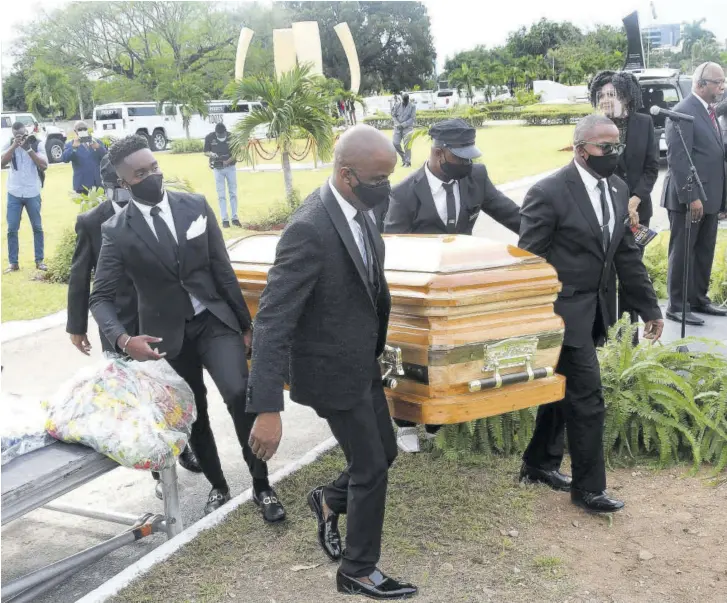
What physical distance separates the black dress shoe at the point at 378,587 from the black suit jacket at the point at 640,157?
390cm

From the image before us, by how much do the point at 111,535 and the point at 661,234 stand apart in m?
8.47

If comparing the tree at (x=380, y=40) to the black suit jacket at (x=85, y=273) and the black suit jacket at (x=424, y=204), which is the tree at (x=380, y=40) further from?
the black suit jacket at (x=85, y=273)

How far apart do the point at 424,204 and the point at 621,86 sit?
6.82 feet

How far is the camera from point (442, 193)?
4773mm

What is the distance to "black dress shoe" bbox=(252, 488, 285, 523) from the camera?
12.7 ft

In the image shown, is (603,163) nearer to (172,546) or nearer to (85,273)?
(172,546)

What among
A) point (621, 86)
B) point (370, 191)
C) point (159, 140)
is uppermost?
point (159, 140)

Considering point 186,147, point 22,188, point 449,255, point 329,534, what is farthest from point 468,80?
point 329,534

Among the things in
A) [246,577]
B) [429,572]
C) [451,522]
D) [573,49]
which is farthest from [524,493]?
[573,49]

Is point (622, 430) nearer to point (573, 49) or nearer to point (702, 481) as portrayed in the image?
point (702, 481)

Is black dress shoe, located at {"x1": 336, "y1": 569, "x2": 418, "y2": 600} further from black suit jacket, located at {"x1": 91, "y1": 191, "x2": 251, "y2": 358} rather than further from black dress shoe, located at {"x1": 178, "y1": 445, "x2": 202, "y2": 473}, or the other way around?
black dress shoe, located at {"x1": 178, "y1": 445, "x2": 202, "y2": 473}

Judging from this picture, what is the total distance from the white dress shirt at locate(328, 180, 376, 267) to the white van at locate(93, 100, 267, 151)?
1251 inches

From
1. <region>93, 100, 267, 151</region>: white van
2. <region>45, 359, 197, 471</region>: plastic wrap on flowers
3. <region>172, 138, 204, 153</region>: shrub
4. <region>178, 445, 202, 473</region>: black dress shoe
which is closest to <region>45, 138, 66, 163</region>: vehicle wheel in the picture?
<region>93, 100, 267, 151</region>: white van

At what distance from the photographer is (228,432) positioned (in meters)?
5.45
